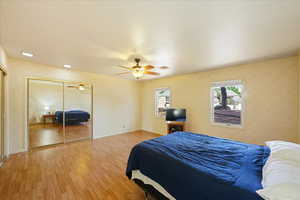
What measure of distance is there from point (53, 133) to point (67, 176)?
94.4 inches

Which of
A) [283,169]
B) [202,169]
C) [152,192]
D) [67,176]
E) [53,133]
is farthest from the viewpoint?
[53,133]

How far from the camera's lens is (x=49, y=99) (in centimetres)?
365

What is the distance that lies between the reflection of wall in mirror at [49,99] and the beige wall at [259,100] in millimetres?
3996

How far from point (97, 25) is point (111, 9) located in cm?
40

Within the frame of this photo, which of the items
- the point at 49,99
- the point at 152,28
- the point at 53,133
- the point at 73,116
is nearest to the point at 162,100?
the point at 73,116

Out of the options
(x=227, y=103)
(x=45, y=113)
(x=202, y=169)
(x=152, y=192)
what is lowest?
(x=152, y=192)

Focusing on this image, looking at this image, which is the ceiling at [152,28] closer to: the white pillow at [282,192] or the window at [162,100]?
the white pillow at [282,192]

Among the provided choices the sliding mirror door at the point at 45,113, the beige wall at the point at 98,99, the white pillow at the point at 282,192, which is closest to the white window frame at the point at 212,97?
the white pillow at the point at 282,192

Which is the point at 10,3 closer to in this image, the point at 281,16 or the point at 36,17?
the point at 36,17

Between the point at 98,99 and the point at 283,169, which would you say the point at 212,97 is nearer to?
the point at 283,169

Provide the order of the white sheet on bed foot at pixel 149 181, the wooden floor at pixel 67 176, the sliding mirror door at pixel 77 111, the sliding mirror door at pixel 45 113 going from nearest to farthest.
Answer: the white sheet on bed foot at pixel 149 181, the wooden floor at pixel 67 176, the sliding mirror door at pixel 45 113, the sliding mirror door at pixel 77 111

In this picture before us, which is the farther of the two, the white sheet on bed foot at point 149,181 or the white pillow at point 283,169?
the white sheet on bed foot at point 149,181

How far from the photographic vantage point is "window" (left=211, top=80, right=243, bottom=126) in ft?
10.8

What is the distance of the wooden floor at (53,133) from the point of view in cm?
349
